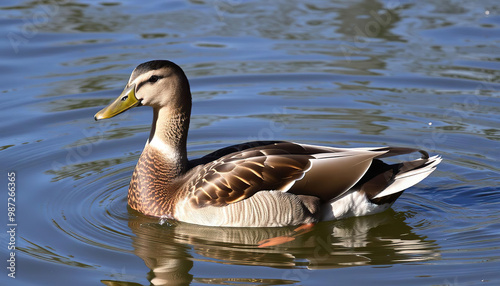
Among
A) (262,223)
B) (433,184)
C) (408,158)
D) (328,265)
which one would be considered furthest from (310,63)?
(328,265)

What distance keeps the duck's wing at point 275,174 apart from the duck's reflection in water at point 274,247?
0.35m

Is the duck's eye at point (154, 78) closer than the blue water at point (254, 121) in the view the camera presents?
No

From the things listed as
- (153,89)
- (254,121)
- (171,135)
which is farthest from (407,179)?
(254,121)

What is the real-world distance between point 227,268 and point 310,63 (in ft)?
20.0

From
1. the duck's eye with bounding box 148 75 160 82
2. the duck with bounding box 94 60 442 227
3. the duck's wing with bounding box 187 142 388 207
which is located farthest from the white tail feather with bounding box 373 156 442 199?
the duck's eye with bounding box 148 75 160 82

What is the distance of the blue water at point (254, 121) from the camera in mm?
7488

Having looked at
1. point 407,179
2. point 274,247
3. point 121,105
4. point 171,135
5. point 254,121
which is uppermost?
point 121,105

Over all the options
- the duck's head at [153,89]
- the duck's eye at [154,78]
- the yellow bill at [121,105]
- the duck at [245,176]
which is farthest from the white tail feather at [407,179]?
the yellow bill at [121,105]

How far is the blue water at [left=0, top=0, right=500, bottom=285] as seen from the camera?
24.6 ft

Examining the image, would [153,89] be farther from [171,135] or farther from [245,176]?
[245,176]

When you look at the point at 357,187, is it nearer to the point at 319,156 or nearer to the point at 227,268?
the point at 319,156

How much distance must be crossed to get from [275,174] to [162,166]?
118 cm

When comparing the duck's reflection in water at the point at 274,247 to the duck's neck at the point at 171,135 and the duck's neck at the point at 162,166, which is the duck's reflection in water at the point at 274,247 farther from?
the duck's neck at the point at 171,135

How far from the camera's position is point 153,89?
27.1ft
